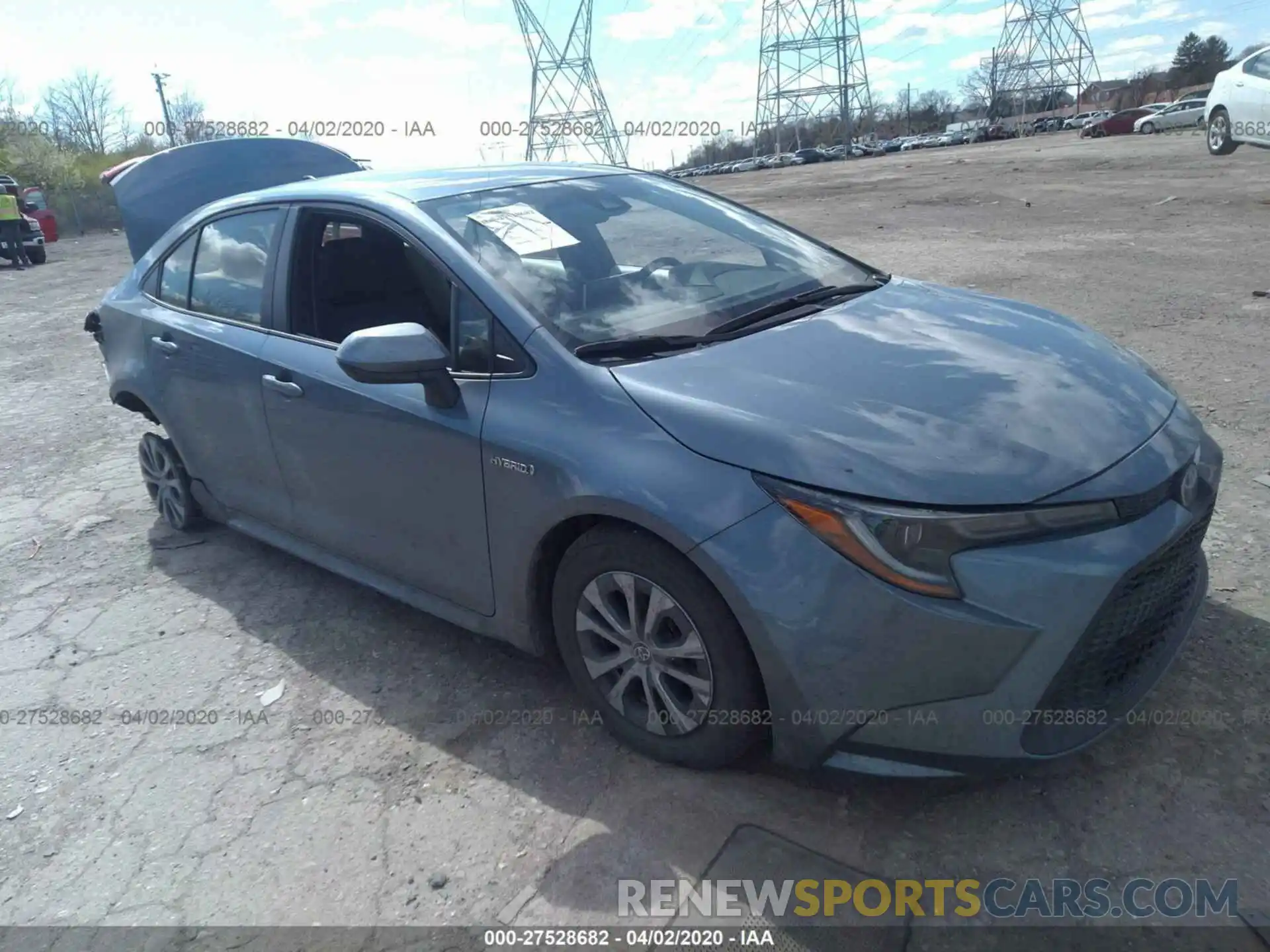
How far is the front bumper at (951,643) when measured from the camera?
2148 millimetres

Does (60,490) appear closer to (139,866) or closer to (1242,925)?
(139,866)

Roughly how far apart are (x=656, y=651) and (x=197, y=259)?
3.02 metres

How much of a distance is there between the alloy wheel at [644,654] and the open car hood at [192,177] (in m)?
6.19

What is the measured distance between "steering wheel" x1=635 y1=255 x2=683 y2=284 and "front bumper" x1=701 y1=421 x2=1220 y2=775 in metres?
1.25

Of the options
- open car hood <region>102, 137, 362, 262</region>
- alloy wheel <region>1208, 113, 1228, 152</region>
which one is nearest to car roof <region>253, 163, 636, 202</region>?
open car hood <region>102, 137, 362, 262</region>

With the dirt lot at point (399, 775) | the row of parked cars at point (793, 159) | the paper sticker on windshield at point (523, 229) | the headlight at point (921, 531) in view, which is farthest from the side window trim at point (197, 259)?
the row of parked cars at point (793, 159)

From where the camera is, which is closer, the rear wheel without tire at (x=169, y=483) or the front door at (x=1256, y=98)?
the rear wheel without tire at (x=169, y=483)

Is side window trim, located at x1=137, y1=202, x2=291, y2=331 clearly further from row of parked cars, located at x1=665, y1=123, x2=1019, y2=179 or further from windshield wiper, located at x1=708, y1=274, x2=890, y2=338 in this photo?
row of parked cars, located at x1=665, y1=123, x2=1019, y2=179

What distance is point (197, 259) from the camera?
14.1 feet

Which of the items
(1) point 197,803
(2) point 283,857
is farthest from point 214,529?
(2) point 283,857

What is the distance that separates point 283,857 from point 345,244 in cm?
211

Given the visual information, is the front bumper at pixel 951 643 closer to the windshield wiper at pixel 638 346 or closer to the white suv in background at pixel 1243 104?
the windshield wiper at pixel 638 346

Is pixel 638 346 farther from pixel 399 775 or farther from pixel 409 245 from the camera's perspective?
pixel 399 775

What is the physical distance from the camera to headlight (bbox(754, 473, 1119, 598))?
2.16 m
